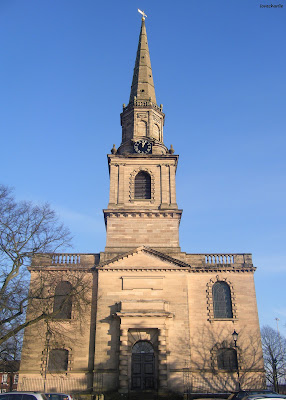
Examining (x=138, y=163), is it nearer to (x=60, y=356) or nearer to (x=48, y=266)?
(x=48, y=266)

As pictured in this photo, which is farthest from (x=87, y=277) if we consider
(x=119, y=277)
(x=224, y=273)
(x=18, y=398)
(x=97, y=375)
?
(x=18, y=398)

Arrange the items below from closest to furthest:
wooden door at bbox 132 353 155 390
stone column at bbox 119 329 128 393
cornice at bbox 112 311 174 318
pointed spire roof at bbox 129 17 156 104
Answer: stone column at bbox 119 329 128 393 → wooden door at bbox 132 353 155 390 → cornice at bbox 112 311 174 318 → pointed spire roof at bbox 129 17 156 104

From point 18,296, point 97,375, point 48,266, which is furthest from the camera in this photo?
point 48,266

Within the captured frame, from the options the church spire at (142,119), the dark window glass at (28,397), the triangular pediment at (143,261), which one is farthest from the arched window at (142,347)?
the church spire at (142,119)

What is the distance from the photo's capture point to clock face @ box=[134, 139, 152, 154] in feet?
113

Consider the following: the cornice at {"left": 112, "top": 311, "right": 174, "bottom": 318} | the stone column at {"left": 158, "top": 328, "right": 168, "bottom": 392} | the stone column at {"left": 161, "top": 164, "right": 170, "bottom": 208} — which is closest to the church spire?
the stone column at {"left": 161, "top": 164, "right": 170, "bottom": 208}

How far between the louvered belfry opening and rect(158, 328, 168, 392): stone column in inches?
449

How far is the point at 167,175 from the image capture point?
3359cm

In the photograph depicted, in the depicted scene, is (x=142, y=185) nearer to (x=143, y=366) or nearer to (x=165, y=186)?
(x=165, y=186)

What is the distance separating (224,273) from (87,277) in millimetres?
10330

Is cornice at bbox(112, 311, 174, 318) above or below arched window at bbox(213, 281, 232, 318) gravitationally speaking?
below

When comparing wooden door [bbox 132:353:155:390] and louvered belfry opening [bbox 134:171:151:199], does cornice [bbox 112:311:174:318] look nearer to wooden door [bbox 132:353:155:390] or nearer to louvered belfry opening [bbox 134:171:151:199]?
wooden door [bbox 132:353:155:390]

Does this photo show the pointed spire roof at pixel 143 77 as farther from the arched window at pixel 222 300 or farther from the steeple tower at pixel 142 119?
the arched window at pixel 222 300

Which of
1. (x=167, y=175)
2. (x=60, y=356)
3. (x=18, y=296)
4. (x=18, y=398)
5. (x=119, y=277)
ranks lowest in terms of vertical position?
(x=18, y=398)
